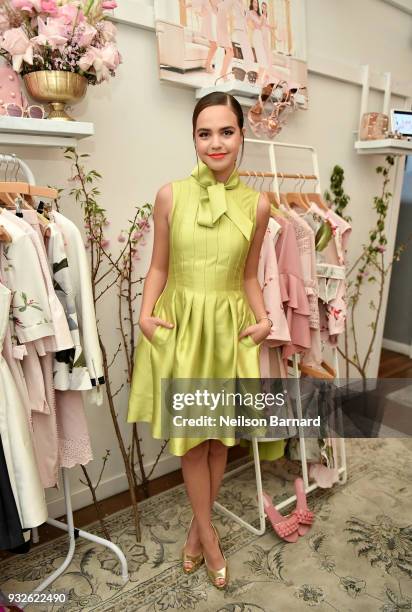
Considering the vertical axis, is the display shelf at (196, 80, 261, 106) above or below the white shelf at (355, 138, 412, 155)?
above

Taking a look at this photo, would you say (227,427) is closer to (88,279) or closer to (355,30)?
(88,279)

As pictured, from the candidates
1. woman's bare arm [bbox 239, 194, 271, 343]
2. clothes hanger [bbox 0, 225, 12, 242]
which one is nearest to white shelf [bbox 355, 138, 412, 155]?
woman's bare arm [bbox 239, 194, 271, 343]

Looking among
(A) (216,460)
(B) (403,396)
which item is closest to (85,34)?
(A) (216,460)

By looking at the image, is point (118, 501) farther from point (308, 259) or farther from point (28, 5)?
point (28, 5)

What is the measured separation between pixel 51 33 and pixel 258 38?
120 cm

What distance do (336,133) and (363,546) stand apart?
220cm

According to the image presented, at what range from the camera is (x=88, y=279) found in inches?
61.1

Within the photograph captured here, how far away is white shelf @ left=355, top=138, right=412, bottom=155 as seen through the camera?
9.11 ft

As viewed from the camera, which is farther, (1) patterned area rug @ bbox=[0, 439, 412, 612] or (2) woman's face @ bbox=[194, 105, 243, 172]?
(1) patterned area rug @ bbox=[0, 439, 412, 612]

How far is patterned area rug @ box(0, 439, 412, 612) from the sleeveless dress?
1.95 feet

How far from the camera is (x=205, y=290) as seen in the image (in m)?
1.56

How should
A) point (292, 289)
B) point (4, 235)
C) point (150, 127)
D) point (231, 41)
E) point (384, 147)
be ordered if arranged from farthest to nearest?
point (384, 147) → point (231, 41) → point (150, 127) → point (292, 289) → point (4, 235)

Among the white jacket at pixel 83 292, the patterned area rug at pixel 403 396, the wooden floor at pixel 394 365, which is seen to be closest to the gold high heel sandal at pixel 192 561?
the white jacket at pixel 83 292

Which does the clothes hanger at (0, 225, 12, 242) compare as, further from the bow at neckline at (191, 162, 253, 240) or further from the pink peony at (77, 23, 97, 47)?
the pink peony at (77, 23, 97, 47)
